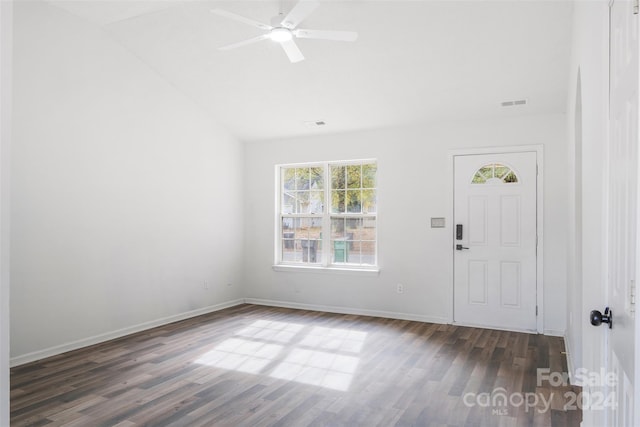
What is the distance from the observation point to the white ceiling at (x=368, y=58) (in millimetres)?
3666

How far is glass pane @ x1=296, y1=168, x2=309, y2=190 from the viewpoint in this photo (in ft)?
21.0

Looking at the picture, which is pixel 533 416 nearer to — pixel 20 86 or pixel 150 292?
pixel 150 292

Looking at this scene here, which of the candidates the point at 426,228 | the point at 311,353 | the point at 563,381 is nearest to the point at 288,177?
the point at 426,228

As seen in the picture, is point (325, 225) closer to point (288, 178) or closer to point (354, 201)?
point (354, 201)

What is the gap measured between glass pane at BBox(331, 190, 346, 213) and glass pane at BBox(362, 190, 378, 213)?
1.03ft

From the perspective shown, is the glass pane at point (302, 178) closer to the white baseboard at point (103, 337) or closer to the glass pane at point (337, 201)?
the glass pane at point (337, 201)

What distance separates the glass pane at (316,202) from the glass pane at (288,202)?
29 centimetres

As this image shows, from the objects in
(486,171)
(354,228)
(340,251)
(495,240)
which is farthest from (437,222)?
(340,251)

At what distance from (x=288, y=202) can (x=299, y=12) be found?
3.76 m

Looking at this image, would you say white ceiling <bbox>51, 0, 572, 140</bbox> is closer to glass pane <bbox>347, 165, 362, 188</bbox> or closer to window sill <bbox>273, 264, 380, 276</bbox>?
glass pane <bbox>347, 165, 362, 188</bbox>

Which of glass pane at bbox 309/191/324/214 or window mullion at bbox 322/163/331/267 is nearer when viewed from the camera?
window mullion at bbox 322/163/331/267

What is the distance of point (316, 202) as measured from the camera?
633cm

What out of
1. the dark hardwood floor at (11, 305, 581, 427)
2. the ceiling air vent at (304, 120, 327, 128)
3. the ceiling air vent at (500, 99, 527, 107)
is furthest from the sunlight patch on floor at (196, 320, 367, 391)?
the ceiling air vent at (500, 99, 527, 107)

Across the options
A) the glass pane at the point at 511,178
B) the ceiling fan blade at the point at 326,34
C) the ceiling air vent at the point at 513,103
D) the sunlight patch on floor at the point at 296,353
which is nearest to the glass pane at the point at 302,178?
the sunlight patch on floor at the point at 296,353
